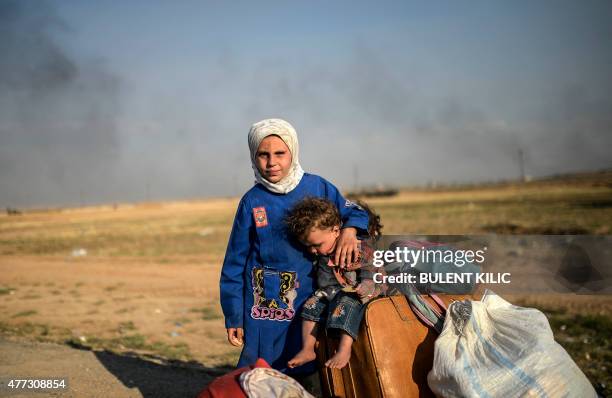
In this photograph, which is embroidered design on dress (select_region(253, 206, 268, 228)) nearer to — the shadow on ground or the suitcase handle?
the suitcase handle

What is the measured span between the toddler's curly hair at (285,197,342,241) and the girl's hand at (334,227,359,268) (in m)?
0.12

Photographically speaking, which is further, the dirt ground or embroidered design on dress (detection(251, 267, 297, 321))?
the dirt ground

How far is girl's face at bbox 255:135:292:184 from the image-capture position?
134 inches

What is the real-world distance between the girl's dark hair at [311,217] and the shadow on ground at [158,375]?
247 cm

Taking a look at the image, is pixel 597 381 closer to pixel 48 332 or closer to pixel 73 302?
pixel 48 332

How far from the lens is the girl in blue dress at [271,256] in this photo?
11.0 ft

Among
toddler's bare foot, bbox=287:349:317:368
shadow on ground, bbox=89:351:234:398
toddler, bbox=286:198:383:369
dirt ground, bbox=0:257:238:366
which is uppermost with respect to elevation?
toddler, bbox=286:198:383:369

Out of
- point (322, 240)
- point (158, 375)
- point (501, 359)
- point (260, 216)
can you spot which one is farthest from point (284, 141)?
point (158, 375)

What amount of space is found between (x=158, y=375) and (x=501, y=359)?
12.4ft

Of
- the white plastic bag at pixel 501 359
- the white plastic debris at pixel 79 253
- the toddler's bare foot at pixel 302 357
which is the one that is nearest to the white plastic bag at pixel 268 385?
the toddler's bare foot at pixel 302 357

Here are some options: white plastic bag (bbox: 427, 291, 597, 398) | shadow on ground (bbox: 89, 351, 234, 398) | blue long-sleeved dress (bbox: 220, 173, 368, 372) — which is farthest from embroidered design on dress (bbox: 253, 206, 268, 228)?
shadow on ground (bbox: 89, 351, 234, 398)

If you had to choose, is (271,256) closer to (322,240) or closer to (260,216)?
(260,216)

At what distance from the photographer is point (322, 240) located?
3178mm

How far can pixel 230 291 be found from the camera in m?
3.50
